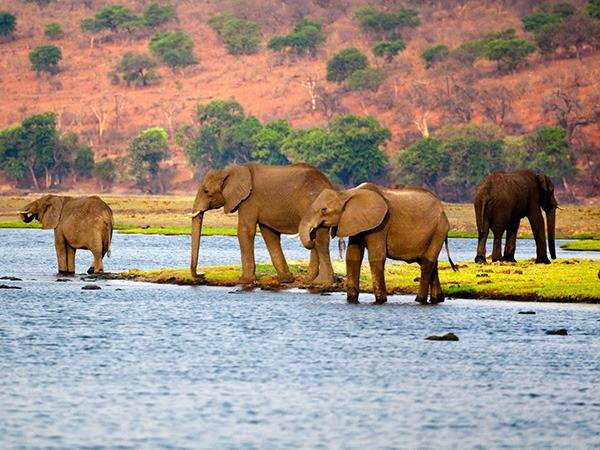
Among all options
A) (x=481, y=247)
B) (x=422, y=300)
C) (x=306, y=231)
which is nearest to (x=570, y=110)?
(x=481, y=247)

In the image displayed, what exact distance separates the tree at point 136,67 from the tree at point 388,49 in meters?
27.3

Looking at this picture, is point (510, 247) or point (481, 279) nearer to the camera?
point (481, 279)

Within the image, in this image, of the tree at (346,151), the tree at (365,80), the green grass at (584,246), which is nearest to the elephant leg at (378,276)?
the green grass at (584,246)

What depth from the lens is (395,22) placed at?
173125mm

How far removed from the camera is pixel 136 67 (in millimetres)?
164625

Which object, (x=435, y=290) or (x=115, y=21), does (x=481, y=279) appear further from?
(x=115, y=21)

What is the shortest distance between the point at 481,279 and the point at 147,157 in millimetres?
99411

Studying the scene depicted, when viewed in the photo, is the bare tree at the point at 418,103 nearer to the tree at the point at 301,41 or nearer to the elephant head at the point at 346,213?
the tree at the point at 301,41

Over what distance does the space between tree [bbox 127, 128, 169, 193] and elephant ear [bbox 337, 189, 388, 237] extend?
334ft

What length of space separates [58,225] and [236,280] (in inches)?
197

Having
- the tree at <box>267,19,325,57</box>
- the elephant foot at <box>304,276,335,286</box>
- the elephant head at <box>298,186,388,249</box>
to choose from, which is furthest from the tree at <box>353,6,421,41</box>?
the elephant head at <box>298,186,388,249</box>

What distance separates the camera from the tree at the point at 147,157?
127 meters

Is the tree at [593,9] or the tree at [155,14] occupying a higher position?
the tree at [155,14]

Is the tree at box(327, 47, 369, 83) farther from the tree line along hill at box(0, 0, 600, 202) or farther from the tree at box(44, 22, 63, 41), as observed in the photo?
the tree at box(44, 22, 63, 41)
